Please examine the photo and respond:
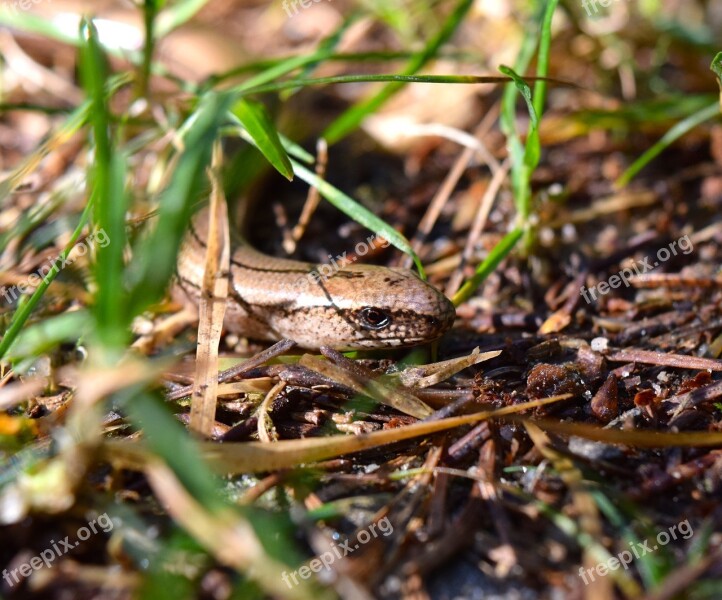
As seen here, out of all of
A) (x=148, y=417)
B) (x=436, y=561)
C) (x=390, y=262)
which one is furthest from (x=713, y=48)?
(x=148, y=417)

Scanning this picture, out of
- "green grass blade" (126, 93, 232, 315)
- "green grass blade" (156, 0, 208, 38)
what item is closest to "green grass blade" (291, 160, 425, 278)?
"green grass blade" (126, 93, 232, 315)

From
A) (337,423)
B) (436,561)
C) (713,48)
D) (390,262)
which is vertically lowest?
(436,561)

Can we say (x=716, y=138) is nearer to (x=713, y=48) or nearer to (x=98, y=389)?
(x=713, y=48)

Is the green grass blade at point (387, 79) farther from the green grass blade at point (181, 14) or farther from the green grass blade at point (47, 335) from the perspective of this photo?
the green grass blade at point (181, 14)

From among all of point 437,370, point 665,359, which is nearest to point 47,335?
point 437,370

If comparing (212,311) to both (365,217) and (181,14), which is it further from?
(181,14)

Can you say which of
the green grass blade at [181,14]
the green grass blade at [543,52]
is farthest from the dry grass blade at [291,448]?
the green grass blade at [181,14]
